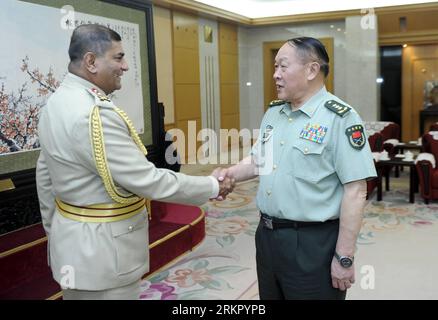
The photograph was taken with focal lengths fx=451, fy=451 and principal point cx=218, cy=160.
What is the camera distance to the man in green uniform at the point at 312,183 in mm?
1616

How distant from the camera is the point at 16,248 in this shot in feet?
9.89

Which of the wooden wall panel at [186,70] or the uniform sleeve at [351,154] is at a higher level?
the wooden wall panel at [186,70]

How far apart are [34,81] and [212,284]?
84.2 inches

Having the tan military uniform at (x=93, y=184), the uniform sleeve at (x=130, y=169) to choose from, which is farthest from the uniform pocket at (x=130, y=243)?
the uniform sleeve at (x=130, y=169)

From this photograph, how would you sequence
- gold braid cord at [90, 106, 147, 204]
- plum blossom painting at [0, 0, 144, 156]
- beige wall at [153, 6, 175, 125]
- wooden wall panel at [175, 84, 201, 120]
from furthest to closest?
1. wooden wall panel at [175, 84, 201, 120]
2. beige wall at [153, 6, 175, 125]
3. plum blossom painting at [0, 0, 144, 156]
4. gold braid cord at [90, 106, 147, 204]

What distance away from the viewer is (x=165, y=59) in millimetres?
7555

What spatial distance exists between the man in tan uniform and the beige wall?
19.2 ft

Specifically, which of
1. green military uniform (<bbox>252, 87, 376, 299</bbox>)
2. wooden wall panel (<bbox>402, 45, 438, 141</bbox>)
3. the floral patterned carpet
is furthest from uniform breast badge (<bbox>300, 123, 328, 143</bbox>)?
wooden wall panel (<bbox>402, 45, 438, 141</bbox>)

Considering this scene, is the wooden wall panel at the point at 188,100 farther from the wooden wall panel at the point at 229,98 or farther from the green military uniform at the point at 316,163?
the green military uniform at the point at 316,163

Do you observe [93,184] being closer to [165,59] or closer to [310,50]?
[310,50]

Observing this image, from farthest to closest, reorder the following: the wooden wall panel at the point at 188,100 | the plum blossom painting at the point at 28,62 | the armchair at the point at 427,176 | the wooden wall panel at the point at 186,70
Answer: the wooden wall panel at the point at 188,100 < the wooden wall panel at the point at 186,70 < the armchair at the point at 427,176 < the plum blossom painting at the point at 28,62

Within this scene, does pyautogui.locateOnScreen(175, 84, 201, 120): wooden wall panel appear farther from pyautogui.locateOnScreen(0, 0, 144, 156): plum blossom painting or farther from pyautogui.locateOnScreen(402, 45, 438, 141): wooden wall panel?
Result: pyautogui.locateOnScreen(402, 45, 438, 141): wooden wall panel

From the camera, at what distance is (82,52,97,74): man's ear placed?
1.58m

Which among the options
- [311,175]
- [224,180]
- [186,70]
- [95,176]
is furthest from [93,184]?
[186,70]
